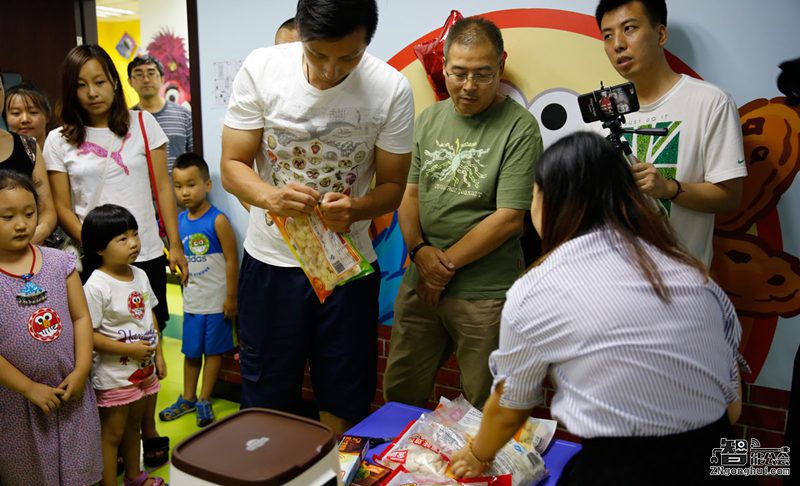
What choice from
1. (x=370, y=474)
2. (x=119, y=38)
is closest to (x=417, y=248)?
(x=370, y=474)

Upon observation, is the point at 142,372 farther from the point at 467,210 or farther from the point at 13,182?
the point at 467,210

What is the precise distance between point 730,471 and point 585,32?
1555mm

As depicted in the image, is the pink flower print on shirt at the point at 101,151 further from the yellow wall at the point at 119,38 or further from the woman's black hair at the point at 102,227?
the yellow wall at the point at 119,38

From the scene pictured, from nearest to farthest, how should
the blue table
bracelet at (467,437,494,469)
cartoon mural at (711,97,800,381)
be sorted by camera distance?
bracelet at (467,437,494,469), the blue table, cartoon mural at (711,97,800,381)

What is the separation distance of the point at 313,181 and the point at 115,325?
0.98 m

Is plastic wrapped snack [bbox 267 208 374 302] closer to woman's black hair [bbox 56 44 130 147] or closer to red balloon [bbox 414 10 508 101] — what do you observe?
red balloon [bbox 414 10 508 101]

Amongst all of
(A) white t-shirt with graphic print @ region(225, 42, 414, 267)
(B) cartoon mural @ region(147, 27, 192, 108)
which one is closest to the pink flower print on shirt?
(A) white t-shirt with graphic print @ region(225, 42, 414, 267)

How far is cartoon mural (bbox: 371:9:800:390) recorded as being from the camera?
1.96 metres

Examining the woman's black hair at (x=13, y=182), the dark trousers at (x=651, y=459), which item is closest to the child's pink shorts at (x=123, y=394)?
the woman's black hair at (x=13, y=182)

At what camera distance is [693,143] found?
181 cm

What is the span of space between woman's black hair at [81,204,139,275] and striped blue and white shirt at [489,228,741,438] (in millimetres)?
1538

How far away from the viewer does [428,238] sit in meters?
2.18

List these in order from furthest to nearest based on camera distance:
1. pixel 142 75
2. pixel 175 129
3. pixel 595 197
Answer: pixel 142 75
pixel 175 129
pixel 595 197

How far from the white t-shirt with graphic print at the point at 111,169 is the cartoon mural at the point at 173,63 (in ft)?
12.4
